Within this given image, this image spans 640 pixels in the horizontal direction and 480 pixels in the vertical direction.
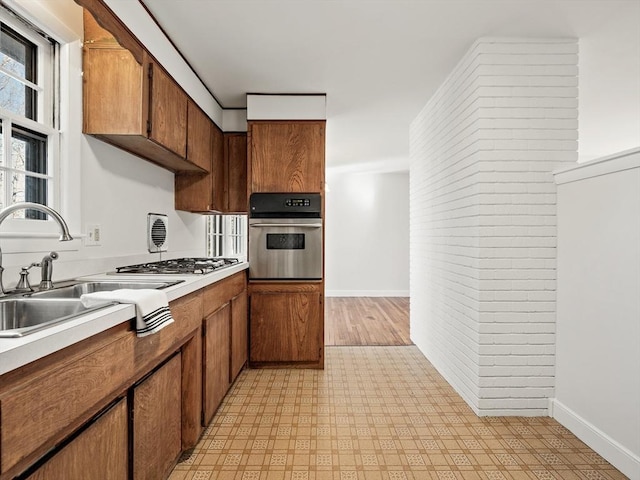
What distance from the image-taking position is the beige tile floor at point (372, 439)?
79.2 inches

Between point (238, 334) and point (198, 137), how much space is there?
1597 millimetres

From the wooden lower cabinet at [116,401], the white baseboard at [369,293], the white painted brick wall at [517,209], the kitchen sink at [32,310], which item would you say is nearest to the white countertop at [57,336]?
the wooden lower cabinet at [116,401]

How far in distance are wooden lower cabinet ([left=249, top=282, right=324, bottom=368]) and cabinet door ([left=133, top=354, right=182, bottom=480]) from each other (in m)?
1.58

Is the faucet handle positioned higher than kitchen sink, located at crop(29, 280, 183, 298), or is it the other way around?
the faucet handle

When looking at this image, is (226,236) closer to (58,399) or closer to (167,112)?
(167,112)

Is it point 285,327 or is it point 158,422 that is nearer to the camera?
point 158,422

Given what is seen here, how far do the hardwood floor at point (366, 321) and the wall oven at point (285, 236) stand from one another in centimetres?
130

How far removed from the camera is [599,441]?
2176 mm

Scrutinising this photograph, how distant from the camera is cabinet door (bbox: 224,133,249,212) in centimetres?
407

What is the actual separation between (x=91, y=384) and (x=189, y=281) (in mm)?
872

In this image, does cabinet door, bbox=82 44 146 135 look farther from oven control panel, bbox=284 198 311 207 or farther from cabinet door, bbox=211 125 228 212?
oven control panel, bbox=284 198 311 207

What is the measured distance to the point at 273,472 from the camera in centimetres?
200

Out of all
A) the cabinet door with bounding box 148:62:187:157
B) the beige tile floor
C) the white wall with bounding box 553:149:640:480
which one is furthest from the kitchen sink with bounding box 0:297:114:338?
the white wall with bounding box 553:149:640:480

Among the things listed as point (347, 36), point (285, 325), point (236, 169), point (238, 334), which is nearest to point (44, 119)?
point (347, 36)
